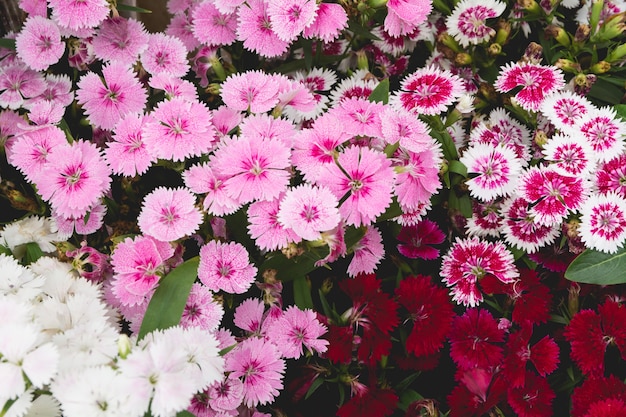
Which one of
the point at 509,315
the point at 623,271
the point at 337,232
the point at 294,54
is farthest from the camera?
the point at 294,54

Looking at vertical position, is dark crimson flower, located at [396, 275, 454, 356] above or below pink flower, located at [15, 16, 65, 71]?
below

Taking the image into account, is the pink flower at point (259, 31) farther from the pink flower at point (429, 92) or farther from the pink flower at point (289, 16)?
the pink flower at point (429, 92)

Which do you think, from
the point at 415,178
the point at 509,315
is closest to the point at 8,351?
the point at 415,178

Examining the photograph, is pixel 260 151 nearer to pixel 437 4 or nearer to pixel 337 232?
pixel 337 232

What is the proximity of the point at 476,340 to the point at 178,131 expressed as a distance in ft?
2.04

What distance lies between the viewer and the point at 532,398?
1.06 metres

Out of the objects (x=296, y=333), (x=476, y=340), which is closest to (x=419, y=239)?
(x=476, y=340)

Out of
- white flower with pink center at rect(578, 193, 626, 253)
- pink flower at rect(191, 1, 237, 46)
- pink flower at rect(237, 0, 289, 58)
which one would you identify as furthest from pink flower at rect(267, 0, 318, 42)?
white flower with pink center at rect(578, 193, 626, 253)

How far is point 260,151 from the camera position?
0.98 m

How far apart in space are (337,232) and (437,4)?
0.67 m

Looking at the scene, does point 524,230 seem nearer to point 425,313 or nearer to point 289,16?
point 425,313

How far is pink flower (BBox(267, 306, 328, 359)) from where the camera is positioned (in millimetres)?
1071

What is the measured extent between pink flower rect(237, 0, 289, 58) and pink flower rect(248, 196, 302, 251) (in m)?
0.39

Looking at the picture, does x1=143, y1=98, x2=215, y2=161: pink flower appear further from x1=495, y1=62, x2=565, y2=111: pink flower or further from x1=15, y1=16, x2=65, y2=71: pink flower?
x1=495, y1=62, x2=565, y2=111: pink flower
